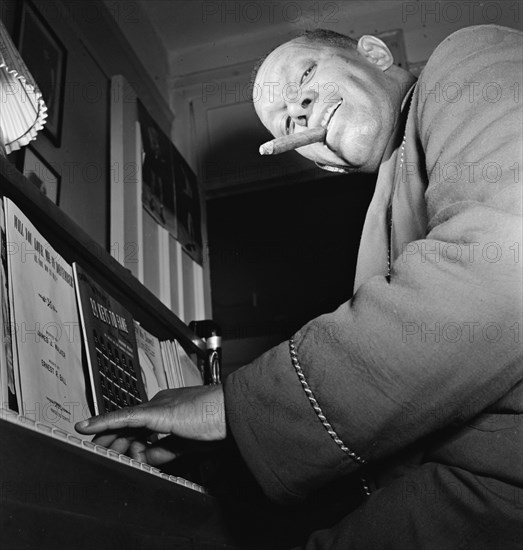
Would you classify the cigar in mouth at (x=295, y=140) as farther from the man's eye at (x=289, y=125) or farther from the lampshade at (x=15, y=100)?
the lampshade at (x=15, y=100)

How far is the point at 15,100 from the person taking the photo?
0.86 meters

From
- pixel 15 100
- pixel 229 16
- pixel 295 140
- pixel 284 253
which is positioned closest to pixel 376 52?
pixel 295 140

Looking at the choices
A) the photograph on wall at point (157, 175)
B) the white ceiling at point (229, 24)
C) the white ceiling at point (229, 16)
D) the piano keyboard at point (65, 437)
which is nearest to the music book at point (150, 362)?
the piano keyboard at point (65, 437)

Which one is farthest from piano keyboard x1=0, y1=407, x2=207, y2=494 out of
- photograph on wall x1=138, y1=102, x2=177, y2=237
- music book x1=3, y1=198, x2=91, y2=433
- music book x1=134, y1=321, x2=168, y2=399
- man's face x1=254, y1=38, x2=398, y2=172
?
photograph on wall x1=138, y1=102, x2=177, y2=237

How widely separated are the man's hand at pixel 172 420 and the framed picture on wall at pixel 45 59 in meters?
1.04

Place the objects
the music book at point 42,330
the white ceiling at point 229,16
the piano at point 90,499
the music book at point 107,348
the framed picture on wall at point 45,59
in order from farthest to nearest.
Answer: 1. the white ceiling at point 229,16
2. the framed picture on wall at point 45,59
3. the music book at point 107,348
4. the music book at point 42,330
5. the piano at point 90,499

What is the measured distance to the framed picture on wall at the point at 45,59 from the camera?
4.91ft

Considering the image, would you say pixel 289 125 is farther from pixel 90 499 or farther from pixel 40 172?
pixel 90 499

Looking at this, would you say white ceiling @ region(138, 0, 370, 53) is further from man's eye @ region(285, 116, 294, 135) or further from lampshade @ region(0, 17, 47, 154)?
lampshade @ region(0, 17, 47, 154)

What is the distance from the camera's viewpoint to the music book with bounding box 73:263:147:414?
32.7 inches

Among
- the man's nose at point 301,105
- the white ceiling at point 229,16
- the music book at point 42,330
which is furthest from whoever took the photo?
the white ceiling at point 229,16

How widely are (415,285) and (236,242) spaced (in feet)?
5.98

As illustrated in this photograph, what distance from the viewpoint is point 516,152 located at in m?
0.61

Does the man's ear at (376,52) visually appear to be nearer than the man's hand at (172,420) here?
No
